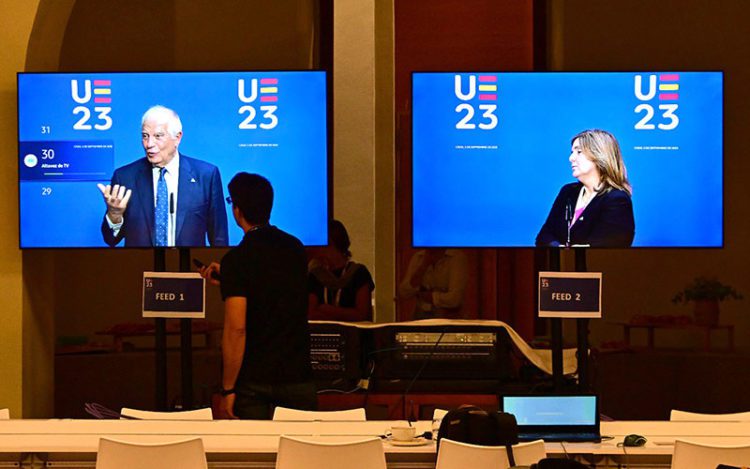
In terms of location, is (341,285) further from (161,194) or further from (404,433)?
(404,433)

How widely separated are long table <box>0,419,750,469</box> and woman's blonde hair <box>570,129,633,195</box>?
5.72 ft

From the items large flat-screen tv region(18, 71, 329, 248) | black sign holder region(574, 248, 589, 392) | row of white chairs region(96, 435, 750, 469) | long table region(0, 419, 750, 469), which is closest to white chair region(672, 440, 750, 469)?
row of white chairs region(96, 435, 750, 469)

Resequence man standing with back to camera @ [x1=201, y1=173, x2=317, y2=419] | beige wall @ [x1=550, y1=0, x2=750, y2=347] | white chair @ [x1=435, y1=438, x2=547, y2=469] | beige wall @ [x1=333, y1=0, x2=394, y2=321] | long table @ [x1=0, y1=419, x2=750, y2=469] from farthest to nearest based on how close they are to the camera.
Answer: beige wall @ [x1=550, y1=0, x2=750, y2=347], beige wall @ [x1=333, y1=0, x2=394, y2=321], man standing with back to camera @ [x1=201, y1=173, x2=317, y2=419], long table @ [x1=0, y1=419, x2=750, y2=469], white chair @ [x1=435, y1=438, x2=547, y2=469]

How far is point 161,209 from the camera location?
5.72 meters

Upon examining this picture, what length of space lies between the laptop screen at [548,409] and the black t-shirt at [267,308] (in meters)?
1.18

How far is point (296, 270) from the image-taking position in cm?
462

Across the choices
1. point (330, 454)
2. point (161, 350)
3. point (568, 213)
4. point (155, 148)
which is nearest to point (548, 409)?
point (330, 454)

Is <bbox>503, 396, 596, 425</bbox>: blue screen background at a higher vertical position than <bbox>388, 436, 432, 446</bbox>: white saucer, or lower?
higher

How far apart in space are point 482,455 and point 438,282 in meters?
3.72

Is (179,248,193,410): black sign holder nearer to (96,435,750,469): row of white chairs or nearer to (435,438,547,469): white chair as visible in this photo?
(96,435,750,469): row of white chairs

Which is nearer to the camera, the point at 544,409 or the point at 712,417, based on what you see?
the point at 544,409

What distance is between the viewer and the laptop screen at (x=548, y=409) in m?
3.71

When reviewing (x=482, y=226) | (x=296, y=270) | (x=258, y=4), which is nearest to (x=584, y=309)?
(x=482, y=226)

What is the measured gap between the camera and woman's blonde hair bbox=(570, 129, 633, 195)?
5641mm
